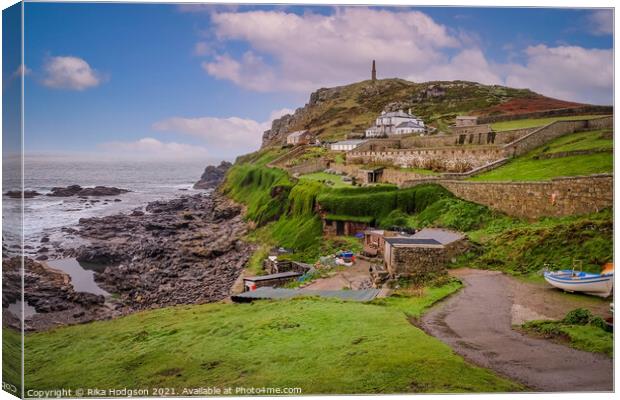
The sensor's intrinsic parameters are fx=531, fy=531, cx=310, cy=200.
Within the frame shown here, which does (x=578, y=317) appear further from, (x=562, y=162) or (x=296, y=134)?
(x=296, y=134)

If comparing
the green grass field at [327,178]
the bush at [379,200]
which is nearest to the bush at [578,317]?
the bush at [379,200]

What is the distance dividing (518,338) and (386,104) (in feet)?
102

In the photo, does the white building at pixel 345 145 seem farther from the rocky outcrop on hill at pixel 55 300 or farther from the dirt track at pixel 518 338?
the dirt track at pixel 518 338

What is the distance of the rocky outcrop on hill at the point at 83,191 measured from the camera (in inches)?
508

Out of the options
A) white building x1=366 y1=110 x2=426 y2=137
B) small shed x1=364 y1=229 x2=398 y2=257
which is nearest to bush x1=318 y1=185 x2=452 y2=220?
small shed x1=364 y1=229 x2=398 y2=257

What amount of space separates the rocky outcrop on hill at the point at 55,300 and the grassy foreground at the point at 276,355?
2.06 m

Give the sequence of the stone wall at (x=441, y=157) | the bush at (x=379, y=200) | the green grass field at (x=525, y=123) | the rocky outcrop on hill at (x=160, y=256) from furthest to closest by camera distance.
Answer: the stone wall at (x=441, y=157) < the green grass field at (x=525, y=123) < the bush at (x=379, y=200) < the rocky outcrop on hill at (x=160, y=256)

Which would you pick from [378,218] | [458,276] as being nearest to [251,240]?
[378,218]

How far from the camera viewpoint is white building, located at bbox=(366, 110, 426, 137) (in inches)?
1378

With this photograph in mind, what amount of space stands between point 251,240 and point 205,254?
2.76 m

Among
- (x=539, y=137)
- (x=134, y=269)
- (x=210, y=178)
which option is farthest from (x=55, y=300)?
(x=210, y=178)

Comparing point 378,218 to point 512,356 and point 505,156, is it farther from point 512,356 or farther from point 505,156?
point 512,356

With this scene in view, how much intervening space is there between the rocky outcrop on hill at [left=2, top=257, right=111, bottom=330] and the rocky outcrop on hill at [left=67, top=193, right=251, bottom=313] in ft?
2.33

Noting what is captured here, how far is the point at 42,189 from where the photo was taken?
12.0 m
